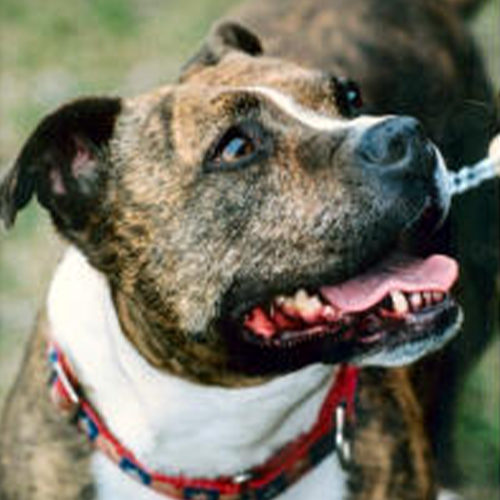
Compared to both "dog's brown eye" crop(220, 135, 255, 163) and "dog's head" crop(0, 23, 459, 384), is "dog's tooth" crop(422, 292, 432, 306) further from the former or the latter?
"dog's brown eye" crop(220, 135, 255, 163)

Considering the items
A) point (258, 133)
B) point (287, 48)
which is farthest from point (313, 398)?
point (287, 48)

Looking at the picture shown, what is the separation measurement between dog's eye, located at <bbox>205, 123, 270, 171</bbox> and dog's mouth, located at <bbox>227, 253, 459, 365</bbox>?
367 millimetres

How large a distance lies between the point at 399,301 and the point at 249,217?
43 centimetres

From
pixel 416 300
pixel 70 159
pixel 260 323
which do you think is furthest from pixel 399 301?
pixel 70 159

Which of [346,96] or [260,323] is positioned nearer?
[260,323]

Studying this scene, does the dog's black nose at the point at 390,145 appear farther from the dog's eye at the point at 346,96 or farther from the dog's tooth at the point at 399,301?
the dog's eye at the point at 346,96

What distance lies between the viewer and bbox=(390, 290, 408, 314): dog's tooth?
3336mm

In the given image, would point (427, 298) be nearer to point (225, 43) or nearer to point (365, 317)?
point (365, 317)

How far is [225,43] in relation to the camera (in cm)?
426

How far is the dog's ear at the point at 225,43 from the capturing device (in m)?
4.21

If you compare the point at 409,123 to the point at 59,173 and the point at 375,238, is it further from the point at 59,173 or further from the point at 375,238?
the point at 59,173

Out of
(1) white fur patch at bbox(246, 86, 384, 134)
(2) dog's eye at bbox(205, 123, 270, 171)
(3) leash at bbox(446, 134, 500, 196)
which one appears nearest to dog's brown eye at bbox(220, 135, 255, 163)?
(2) dog's eye at bbox(205, 123, 270, 171)

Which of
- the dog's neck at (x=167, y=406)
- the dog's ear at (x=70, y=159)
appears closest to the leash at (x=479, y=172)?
the dog's neck at (x=167, y=406)

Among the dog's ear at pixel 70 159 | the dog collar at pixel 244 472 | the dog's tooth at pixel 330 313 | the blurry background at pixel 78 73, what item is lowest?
the blurry background at pixel 78 73
